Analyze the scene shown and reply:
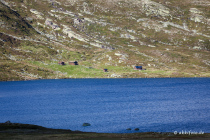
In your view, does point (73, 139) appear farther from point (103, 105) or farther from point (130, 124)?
point (103, 105)

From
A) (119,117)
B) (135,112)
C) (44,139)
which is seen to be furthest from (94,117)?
(44,139)

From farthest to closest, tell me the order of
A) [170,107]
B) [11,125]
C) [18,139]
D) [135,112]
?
[170,107] < [135,112] < [11,125] < [18,139]

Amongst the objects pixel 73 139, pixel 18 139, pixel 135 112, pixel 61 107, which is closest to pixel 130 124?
pixel 135 112

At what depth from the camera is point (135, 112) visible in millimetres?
88250

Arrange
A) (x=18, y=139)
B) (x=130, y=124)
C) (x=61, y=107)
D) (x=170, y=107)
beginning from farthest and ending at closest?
(x=61, y=107) < (x=170, y=107) < (x=130, y=124) < (x=18, y=139)

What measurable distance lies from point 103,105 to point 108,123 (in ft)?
108

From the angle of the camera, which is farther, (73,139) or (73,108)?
(73,108)

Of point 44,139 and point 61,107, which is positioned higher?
point 61,107

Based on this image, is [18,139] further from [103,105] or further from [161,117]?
[103,105]

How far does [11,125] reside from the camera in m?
61.8

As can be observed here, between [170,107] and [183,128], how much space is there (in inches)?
1224

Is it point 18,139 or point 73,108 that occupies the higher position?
point 73,108

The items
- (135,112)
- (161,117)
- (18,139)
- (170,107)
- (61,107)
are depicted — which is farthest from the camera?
(61,107)

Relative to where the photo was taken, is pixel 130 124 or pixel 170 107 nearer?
pixel 130 124
